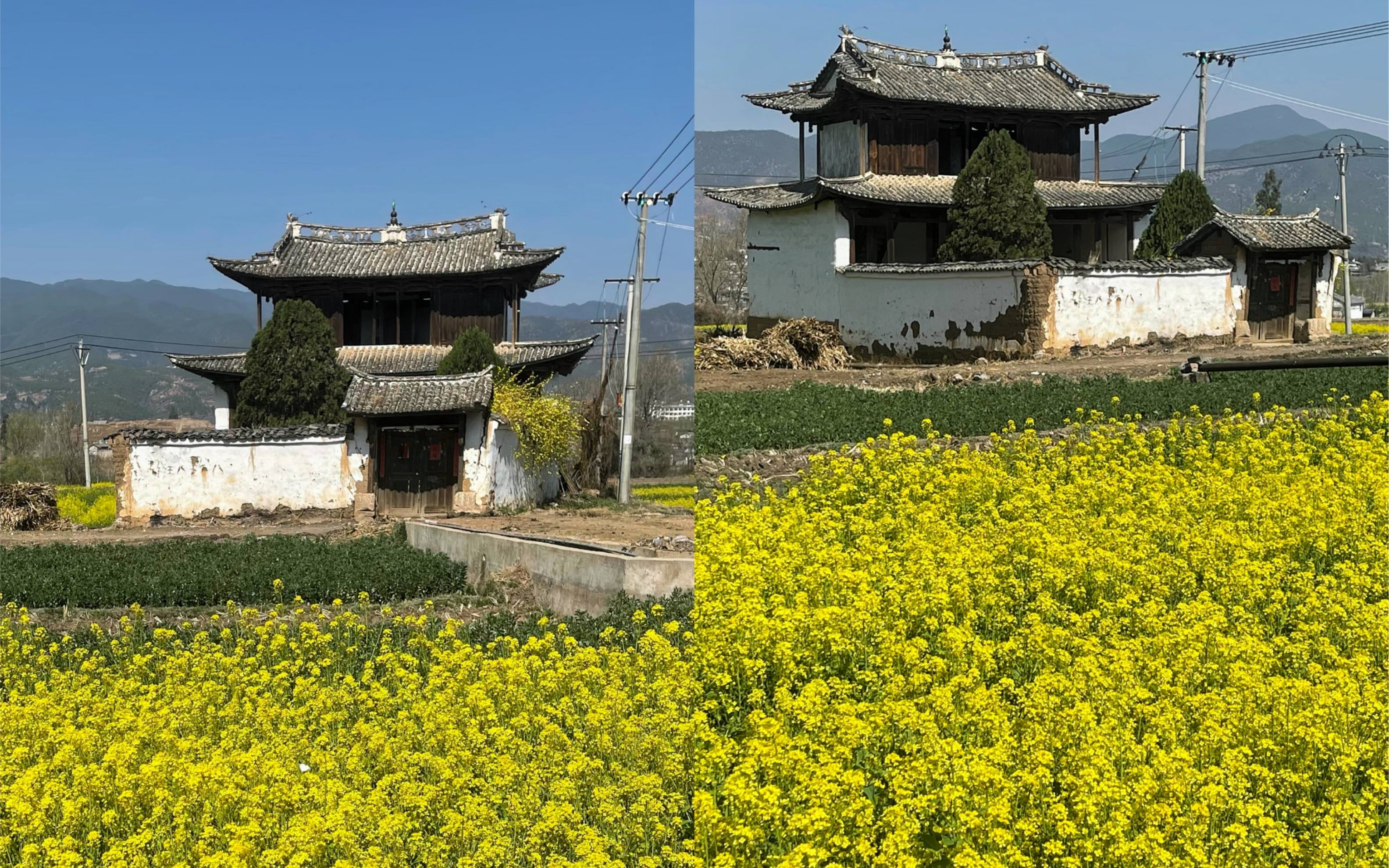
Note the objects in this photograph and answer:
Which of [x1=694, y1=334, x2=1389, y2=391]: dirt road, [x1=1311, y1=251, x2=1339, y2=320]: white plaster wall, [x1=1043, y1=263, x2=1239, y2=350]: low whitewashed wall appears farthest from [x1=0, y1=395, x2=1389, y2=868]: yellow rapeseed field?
[x1=1311, y1=251, x2=1339, y2=320]: white plaster wall

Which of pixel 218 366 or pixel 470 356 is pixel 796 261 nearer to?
pixel 470 356

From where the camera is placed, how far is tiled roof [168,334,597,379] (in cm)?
2478

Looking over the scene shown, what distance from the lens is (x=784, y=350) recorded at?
64.8 feet

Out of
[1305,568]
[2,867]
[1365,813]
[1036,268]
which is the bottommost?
[2,867]

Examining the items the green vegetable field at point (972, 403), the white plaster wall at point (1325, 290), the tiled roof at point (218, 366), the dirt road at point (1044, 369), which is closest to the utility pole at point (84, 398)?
the tiled roof at point (218, 366)

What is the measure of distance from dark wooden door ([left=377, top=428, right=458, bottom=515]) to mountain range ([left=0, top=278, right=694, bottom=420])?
3.72m

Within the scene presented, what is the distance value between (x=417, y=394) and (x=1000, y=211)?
32.2 ft

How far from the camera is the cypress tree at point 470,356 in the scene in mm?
23141

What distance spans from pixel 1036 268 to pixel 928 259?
5.52 metres

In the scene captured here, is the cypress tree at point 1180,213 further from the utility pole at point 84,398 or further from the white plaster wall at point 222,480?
the utility pole at point 84,398

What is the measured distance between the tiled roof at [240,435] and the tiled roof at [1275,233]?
1436 centimetres

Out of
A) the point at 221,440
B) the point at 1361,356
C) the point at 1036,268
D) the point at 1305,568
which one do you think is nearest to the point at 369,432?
the point at 221,440

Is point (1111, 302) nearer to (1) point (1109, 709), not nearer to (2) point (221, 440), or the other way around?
(2) point (221, 440)

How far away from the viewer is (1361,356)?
1565 cm
